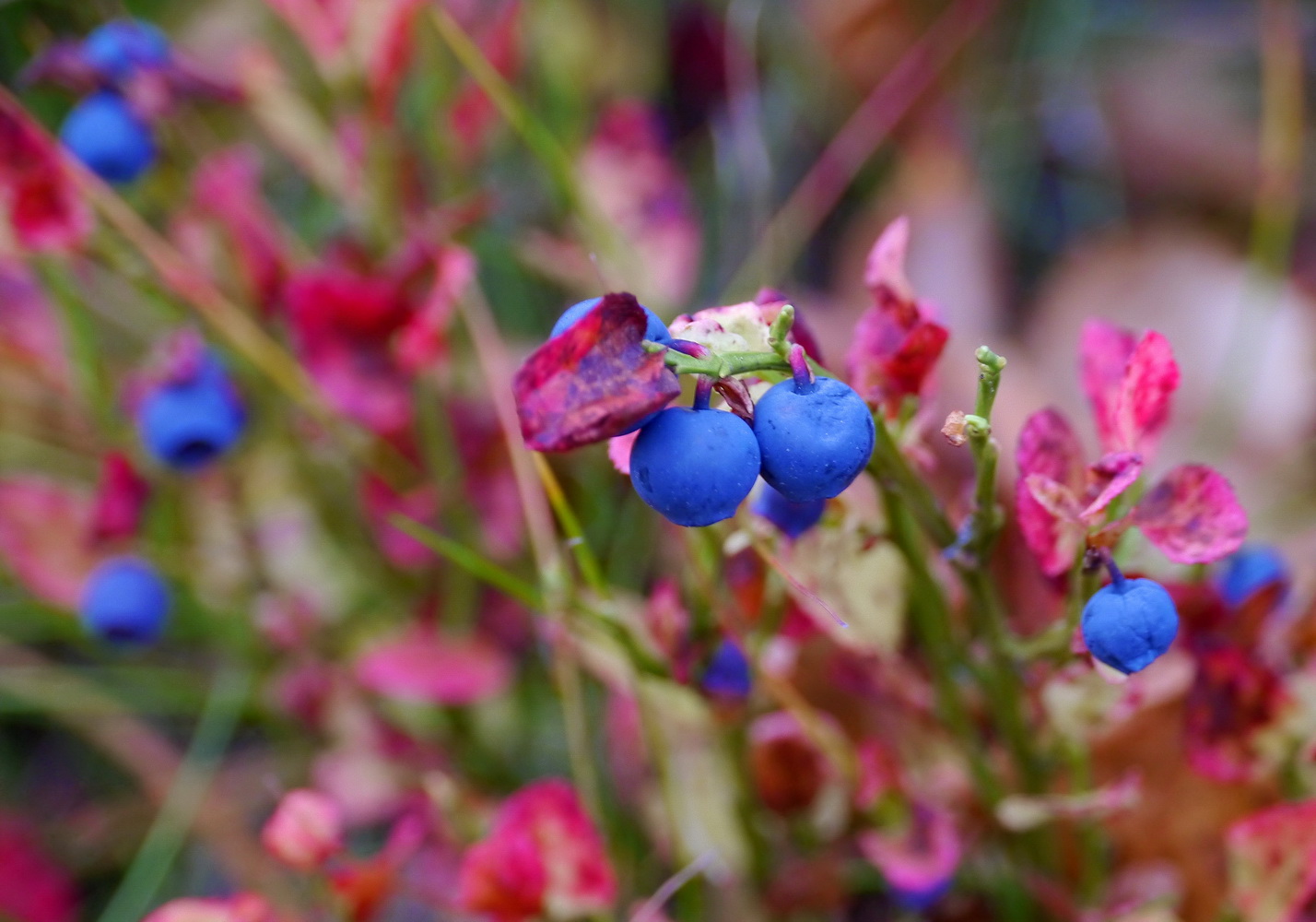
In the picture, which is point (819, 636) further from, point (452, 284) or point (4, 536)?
point (4, 536)

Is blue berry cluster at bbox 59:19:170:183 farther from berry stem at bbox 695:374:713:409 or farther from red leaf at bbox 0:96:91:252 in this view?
berry stem at bbox 695:374:713:409

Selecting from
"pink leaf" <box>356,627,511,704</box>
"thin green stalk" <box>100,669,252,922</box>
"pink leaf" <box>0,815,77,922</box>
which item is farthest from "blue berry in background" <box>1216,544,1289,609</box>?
"pink leaf" <box>0,815,77,922</box>

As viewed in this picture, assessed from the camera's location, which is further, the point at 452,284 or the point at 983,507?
the point at 452,284

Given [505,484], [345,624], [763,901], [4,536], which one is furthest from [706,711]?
[4,536]

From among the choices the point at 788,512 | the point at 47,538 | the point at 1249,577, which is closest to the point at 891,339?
the point at 788,512

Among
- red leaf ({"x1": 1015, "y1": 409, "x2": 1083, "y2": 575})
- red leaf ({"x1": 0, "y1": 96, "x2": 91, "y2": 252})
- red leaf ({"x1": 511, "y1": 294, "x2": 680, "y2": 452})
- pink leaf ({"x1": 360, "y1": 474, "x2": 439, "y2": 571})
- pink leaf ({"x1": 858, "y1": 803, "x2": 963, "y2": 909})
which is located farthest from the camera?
pink leaf ({"x1": 360, "y1": 474, "x2": 439, "y2": 571})
